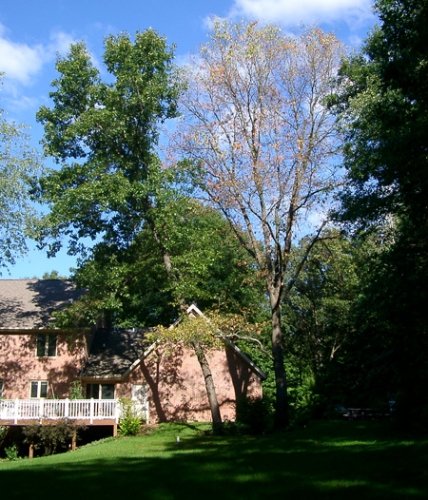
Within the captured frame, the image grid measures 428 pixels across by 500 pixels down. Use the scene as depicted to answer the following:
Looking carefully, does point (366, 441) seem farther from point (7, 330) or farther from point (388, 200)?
point (7, 330)

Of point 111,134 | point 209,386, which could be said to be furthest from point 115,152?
point 209,386

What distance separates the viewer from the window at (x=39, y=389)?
3164 centimetres

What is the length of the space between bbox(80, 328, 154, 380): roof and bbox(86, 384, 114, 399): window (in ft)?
2.75

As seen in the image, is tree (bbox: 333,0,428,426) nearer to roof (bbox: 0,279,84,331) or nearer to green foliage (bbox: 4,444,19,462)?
green foliage (bbox: 4,444,19,462)

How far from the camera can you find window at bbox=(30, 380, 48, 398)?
3164 centimetres

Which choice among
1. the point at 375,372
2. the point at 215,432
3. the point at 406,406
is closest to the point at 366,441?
the point at 406,406

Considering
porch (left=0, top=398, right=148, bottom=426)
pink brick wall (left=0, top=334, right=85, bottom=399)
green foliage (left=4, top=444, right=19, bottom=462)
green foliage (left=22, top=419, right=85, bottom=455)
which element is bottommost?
green foliage (left=4, top=444, right=19, bottom=462)

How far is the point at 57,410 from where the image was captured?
26.9 m

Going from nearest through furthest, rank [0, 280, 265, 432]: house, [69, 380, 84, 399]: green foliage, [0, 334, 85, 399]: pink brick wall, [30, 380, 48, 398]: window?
[69, 380, 84, 399]: green foliage
[0, 280, 265, 432]: house
[0, 334, 85, 399]: pink brick wall
[30, 380, 48, 398]: window

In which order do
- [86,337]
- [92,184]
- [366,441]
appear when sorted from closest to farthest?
[366,441]
[92,184]
[86,337]

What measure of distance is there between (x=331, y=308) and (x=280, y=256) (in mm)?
12052

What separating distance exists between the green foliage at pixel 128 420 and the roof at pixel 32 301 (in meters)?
5.77

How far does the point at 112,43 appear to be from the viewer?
26344mm

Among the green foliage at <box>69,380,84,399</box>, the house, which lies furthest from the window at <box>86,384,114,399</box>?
the green foliage at <box>69,380,84,399</box>
